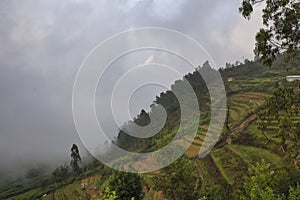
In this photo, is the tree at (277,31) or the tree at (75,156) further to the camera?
the tree at (75,156)

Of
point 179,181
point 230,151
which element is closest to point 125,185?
point 179,181

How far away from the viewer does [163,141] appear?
21719 mm

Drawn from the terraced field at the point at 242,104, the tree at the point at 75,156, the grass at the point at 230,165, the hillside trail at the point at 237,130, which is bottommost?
the grass at the point at 230,165

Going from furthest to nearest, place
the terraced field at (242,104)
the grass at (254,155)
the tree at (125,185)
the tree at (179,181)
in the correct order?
the terraced field at (242,104)
the grass at (254,155)
the tree at (125,185)
the tree at (179,181)

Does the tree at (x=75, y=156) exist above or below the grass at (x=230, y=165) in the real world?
above

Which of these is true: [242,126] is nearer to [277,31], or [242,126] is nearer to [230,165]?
[230,165]

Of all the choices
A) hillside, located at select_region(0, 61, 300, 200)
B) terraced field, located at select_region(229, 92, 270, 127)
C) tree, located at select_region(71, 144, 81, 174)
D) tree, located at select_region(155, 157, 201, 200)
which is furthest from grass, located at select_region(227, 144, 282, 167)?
tree, located at select_region(71, 144, 81, 174)

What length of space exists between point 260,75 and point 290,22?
66135mm

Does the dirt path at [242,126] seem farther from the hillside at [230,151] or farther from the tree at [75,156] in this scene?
the tree at [75,156]

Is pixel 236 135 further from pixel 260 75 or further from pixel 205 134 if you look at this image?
pixel 260 75

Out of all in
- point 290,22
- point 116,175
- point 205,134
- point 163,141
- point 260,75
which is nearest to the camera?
point 290,22

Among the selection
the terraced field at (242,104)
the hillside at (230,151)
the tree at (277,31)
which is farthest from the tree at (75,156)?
the tree at (277,31)

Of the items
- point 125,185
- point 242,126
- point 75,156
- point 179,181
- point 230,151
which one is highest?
point 75,156

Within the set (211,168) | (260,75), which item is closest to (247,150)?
(211,168)
